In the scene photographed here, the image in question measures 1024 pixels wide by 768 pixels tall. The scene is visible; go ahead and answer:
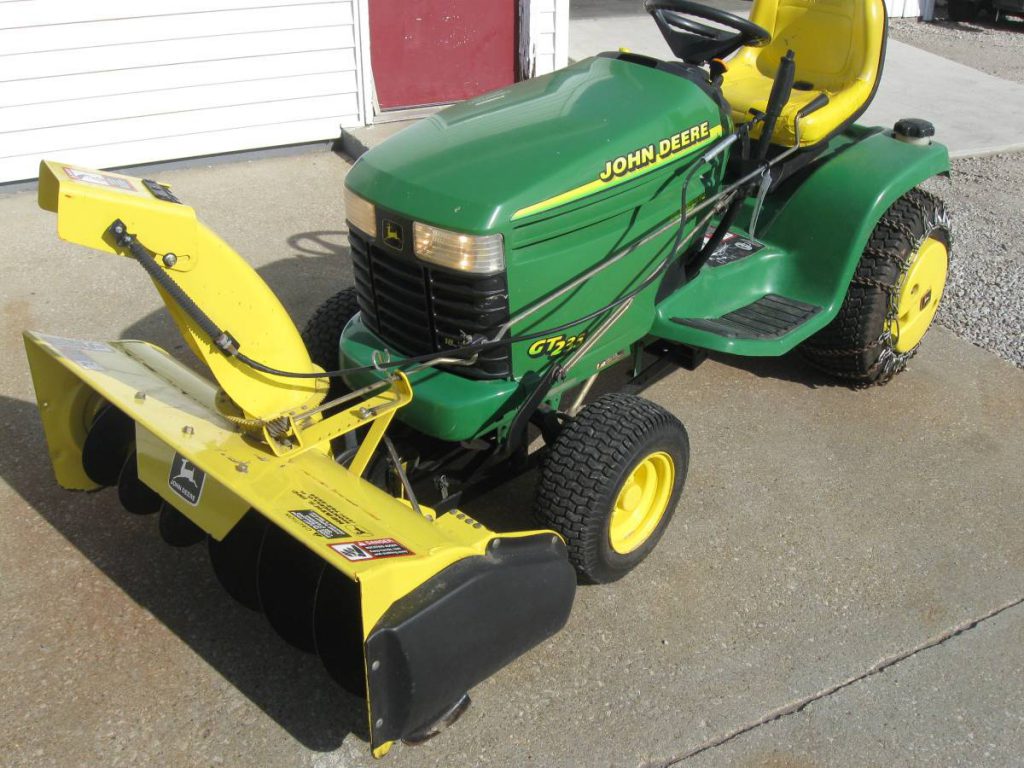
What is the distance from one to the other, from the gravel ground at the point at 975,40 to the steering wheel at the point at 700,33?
622 centimetres

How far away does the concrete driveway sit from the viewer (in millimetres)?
2605

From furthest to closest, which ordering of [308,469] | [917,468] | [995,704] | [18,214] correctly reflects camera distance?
1. [18,214]
2. [917,468]
3. [995,704]
4. [308,469]

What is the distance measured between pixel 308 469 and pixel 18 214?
409cm

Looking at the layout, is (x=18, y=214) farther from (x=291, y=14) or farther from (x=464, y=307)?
(x=464, y=307)

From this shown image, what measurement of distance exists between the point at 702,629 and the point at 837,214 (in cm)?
164

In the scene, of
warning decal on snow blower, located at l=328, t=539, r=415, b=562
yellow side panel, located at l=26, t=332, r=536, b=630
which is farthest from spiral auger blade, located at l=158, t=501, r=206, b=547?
warning decal on snow blower, located at l=328, t=539, r=415, b=562

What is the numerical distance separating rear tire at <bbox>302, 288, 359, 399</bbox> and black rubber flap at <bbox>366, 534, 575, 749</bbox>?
1.20 m

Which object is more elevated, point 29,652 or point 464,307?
point 464,307

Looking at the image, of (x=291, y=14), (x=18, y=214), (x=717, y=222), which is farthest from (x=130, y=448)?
(x=291, y=14)

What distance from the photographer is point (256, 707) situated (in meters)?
2.67

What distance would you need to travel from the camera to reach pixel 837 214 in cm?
366

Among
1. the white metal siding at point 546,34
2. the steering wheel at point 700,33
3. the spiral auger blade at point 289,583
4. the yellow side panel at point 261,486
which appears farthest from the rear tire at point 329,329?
the white metal siding at point 546,34

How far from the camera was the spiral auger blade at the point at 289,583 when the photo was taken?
2609mm

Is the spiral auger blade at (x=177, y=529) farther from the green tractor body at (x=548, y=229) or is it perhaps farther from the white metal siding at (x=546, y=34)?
the white metal siding at (x=546, y=34)
